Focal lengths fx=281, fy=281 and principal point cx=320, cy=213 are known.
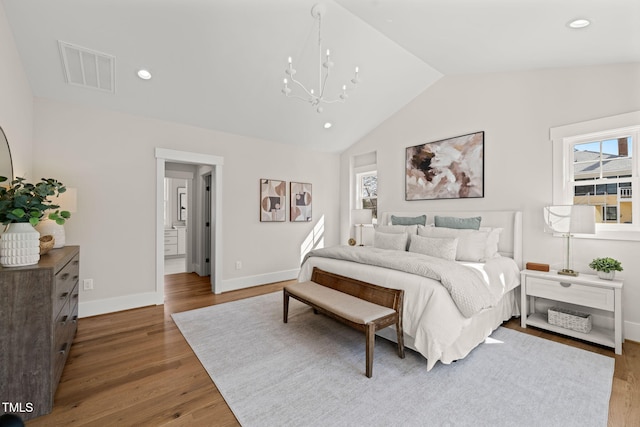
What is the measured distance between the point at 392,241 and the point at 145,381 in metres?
2.87

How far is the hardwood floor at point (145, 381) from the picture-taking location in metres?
1.69

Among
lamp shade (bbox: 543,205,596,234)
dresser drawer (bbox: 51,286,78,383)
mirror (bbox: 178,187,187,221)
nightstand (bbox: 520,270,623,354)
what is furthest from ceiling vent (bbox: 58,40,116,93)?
mirror (bbox: 178,187,187,221)

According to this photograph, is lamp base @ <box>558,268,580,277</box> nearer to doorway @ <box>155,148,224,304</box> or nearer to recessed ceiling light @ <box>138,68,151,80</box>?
doorway @ <box>155,148,224,304</box>

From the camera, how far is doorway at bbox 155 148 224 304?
3.74m

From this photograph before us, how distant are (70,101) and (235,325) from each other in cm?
312

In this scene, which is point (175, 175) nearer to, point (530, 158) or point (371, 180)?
point (371, 180)

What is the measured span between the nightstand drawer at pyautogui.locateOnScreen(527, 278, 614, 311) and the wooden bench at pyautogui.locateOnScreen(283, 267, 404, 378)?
166 cm

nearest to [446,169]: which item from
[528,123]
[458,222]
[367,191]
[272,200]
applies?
[458,222]

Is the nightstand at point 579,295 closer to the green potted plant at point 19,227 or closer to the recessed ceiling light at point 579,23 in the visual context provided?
the recessed ceiling light at point 579,23

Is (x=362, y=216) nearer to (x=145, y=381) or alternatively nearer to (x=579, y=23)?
(x=579, y=23)

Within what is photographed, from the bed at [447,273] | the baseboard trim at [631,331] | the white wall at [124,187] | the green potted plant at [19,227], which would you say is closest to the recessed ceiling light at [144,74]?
the white wall at [124,187]

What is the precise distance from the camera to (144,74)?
3.04 m

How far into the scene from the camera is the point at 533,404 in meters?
1.80

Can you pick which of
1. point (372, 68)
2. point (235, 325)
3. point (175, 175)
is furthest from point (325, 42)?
point (175, 175)
